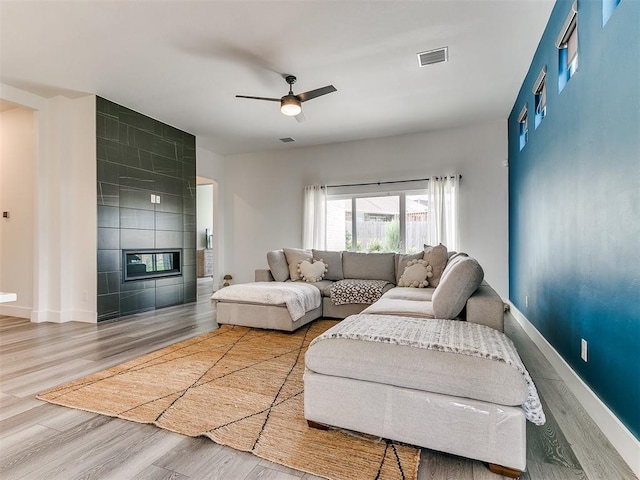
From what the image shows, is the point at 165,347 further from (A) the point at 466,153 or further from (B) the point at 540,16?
(A) the point at 466,153

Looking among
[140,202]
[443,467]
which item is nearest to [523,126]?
[443,467]

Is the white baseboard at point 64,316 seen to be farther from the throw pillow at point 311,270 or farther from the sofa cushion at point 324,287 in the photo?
the sofa cushion at point 324,287

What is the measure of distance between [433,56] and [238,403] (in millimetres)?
3456

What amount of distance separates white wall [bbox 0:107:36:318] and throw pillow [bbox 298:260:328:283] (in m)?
3.56

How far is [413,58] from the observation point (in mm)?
3369

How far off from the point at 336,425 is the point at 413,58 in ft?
10.9

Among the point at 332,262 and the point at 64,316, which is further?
the point at 332,262

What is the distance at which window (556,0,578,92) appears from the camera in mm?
2244

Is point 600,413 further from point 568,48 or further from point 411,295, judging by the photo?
point 568,48

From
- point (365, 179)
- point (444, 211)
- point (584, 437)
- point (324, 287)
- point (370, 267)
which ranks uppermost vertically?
point (365, 179)

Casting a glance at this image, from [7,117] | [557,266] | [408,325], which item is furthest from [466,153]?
[7,117]

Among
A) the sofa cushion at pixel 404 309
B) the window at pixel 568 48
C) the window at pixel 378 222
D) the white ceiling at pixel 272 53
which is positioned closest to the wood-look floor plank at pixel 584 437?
the sofa cushion at pixel 404 309

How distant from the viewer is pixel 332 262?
16.3 ft

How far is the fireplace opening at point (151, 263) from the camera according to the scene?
4684 mm
